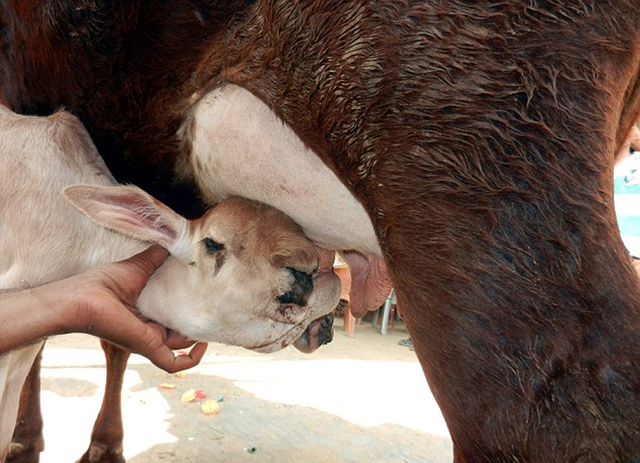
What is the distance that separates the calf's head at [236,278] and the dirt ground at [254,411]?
1.54 meters


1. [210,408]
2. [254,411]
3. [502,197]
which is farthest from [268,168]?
[254,411]

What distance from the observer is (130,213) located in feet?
6.49

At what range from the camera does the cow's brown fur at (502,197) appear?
1310 mm

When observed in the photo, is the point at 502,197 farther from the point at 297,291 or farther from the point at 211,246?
the point at 211,246

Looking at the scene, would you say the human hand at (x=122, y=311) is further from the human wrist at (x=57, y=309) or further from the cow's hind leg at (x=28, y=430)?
the cow's hind leg at (x=28, y=430)

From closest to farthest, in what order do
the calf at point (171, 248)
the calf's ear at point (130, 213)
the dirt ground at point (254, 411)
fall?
the calf's ear at point (130, 213) < the calf at point (171, 248) < the dirt ground at point (254, 411)

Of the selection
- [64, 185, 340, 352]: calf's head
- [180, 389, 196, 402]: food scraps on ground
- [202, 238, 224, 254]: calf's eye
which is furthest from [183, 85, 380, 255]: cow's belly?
[180, 389, 196, 402]: food scraps on ground

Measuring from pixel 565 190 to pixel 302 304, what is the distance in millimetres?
1029

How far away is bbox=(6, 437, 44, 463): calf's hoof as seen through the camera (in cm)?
322

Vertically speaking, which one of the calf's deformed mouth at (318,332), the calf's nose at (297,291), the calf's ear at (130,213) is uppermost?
the calf's ear at (130,213)

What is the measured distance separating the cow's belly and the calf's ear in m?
0.20

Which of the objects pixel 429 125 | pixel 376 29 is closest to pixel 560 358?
pixel 429 125

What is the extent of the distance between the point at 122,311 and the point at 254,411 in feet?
8.74

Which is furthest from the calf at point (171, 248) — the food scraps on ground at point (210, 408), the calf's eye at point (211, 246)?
the food scraps on ground at point (210, 408)
